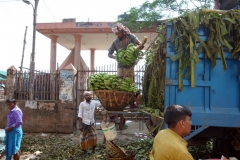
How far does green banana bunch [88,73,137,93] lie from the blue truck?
82cm

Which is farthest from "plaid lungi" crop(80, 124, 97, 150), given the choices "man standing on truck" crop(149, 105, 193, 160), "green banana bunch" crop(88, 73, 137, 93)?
"man standing on truck" crop(149, 105, 193, 160)

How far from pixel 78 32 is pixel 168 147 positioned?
12.6m

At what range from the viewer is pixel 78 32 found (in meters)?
13.6

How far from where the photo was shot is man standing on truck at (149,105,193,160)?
5.70 ft

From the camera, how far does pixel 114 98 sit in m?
3.99

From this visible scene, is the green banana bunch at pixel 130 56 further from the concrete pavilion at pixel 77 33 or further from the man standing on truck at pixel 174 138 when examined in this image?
the concrete pavilion at pixel 77 33

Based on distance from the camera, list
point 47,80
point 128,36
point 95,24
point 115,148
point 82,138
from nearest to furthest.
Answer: point 115,148, point 128,36, point 82,138, point 47,80, point 95,24

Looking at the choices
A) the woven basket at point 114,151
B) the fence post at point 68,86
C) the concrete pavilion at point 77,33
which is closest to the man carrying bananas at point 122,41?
the woven basket at point 114,151

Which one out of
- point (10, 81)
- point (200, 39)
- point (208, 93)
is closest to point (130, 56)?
point (200, 39)

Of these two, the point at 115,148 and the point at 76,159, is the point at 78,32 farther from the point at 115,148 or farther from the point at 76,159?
the point at 115,148

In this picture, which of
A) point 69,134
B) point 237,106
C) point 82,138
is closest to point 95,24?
point 69,134

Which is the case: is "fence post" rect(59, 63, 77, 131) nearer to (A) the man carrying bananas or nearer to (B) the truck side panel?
(A) the man carrying bananas

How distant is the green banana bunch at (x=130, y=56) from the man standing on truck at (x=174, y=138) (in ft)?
7.61

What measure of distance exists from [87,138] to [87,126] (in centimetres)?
35
